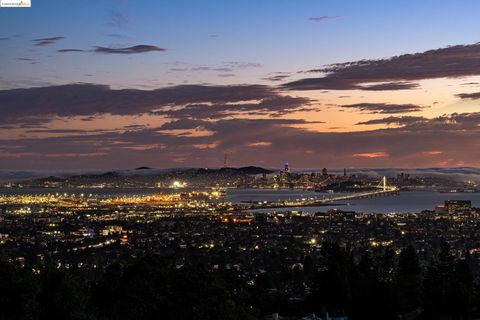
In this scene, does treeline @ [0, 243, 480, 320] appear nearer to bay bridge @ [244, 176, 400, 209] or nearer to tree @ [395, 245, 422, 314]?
tree @ [395, 245, 422, 314]

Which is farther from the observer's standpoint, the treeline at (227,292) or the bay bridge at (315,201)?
the bay bridge at (315,201)

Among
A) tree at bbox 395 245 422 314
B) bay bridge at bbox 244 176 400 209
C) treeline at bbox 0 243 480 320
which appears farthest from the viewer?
bay bridge at bbox 244 176 400 209

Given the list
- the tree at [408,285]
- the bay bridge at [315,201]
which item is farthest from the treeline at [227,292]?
the bay bridge at [315,201]

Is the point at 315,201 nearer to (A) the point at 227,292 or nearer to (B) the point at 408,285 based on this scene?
(B) the point at 408,285

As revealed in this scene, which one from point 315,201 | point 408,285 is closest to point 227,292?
point 408,285

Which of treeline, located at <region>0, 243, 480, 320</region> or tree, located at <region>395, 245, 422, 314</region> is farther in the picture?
tree, located at <region>395, 245, 422, 314</region>

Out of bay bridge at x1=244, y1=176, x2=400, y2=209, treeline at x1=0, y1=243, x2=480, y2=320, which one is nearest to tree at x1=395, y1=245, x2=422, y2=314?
treeline at x1=0, y1=243, x2=480, y2=320

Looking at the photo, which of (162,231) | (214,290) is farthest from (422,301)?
(162,231)

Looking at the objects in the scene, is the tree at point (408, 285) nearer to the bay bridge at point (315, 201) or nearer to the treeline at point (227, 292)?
the treeline at point (227, 292)
